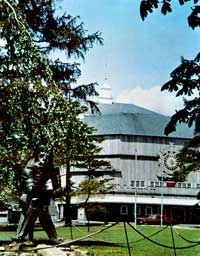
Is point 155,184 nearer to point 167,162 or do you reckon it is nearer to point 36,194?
point 167,162

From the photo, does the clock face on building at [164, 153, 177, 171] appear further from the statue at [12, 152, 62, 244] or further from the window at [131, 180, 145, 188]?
the statue at [12, 152, 62, 244]

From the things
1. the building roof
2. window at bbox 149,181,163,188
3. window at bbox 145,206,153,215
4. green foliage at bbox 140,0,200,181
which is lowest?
window at bbox 145,206,153,215

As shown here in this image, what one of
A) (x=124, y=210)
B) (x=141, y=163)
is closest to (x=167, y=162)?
(x=141, y=163)

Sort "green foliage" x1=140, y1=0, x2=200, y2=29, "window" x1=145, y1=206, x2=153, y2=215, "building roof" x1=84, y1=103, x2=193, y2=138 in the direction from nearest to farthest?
1. "green foliage" x1=140, y1=0, x2=200, y2=29
2. "building roof" x1=84, y1=103, x2=193, y2=138
3. "window" x1=145, y1=206, x2=153, y2=215

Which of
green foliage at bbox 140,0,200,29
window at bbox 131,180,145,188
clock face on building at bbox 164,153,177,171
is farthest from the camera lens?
window at bbox 131,180,145,188

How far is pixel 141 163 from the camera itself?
40.3 meters

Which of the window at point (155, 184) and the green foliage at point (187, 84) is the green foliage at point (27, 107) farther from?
the window at point (155, 184)

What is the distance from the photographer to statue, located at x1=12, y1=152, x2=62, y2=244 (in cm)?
1077

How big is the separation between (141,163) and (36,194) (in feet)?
97.7

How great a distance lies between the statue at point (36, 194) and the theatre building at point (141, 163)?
25.5m

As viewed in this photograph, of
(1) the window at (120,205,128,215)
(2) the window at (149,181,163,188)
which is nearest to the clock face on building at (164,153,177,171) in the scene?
(2) the window at (149,181,163,188)

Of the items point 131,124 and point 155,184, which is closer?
point 131,124

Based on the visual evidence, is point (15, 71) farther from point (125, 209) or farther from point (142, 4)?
point (125, 209)

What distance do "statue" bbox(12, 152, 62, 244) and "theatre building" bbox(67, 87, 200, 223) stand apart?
25514 mm
